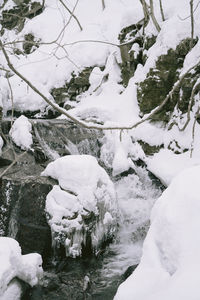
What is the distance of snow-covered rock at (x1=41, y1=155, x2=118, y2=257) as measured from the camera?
418 cm

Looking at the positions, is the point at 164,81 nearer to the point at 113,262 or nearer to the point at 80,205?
the point at 80,205

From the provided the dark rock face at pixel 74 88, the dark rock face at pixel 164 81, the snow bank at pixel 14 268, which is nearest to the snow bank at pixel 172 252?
the snow bank at pixel 14 268

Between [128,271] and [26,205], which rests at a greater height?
[26,205]

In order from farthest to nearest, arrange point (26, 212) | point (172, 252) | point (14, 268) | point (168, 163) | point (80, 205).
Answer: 1. point (168, 163)
2. point (26, 212)
3. point (80, 205)
4. point (14, 268)
5. point (172, 252)

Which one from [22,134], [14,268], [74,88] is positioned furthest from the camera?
[74,88]

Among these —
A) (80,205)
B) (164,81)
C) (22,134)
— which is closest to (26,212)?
(80,205)

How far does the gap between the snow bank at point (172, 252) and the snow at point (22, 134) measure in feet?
15.0

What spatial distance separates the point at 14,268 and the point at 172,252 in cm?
204

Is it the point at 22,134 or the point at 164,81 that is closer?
the point at 22,134

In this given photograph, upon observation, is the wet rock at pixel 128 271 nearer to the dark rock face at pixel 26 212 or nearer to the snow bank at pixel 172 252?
the dark rock face at pixel 26 212

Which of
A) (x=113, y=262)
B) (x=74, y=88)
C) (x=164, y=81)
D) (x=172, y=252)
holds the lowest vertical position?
(x=113, y=262)

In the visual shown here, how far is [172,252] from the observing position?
1.68 m

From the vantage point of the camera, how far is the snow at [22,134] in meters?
6.14

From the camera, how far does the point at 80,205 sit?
4.27m
